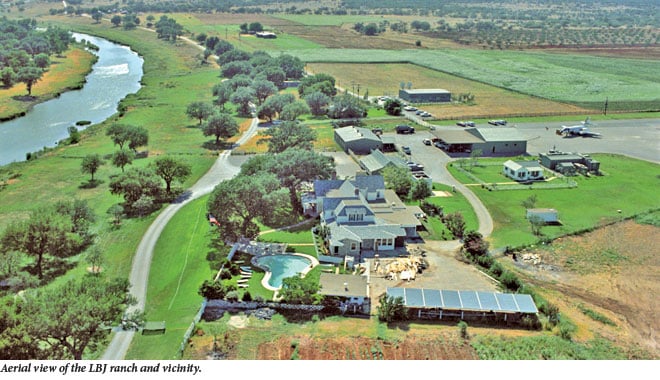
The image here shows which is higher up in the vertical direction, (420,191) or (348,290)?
(420,191)

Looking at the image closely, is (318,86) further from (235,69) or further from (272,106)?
(235,69)

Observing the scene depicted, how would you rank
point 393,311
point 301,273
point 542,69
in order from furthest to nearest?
1. point 542,69
2. point 301,273
3. point 393,311

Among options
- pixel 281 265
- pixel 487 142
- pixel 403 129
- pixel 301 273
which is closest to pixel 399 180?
pixel 281 265

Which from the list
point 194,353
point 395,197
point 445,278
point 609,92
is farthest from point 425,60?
point 194,353

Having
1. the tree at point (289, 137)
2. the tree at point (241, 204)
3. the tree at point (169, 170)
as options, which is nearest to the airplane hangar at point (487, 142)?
the tree at point (289, 137)

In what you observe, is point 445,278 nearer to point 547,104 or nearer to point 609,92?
point 547,104

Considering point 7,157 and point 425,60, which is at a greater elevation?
point 425,60

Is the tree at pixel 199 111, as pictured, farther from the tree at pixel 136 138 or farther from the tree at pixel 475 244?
the tree at pixel 475 244
